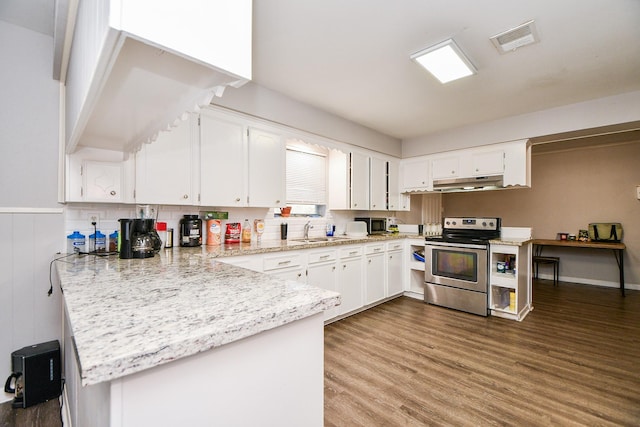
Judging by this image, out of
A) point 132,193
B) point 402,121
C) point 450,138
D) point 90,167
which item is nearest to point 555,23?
point 402,121

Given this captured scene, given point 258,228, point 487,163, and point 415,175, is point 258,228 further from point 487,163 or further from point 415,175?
point 487,163

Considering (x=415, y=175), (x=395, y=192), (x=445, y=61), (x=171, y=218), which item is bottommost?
(x=171, y=218)

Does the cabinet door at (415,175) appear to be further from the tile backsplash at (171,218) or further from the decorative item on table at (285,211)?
the decorative item on table at (285,211)

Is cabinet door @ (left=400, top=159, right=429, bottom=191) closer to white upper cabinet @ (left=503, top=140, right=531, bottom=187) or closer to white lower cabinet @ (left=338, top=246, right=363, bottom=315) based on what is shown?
white upper cabinet @ (left=503, top=140, right=531, bottom=187)

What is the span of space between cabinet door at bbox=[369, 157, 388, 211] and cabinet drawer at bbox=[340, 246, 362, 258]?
Answer: 101 centimetres

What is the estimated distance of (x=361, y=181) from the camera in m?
4.33

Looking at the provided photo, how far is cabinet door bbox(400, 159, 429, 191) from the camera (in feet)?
15.8

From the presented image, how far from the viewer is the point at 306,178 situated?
405 centimetres

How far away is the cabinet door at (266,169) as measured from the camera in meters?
3.02

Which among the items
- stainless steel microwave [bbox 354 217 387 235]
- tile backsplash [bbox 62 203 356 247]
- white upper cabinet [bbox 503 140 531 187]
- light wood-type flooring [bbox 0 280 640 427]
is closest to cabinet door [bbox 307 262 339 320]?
light wood-type flooring [bbox 0 280 640 427]

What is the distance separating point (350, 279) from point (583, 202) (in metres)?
5.16

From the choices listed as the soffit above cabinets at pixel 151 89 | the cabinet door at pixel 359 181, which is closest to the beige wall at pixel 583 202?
the cabinet door at pixel 359 181

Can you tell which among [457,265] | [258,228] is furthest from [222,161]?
[457,265]

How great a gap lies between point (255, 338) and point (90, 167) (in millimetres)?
2097
